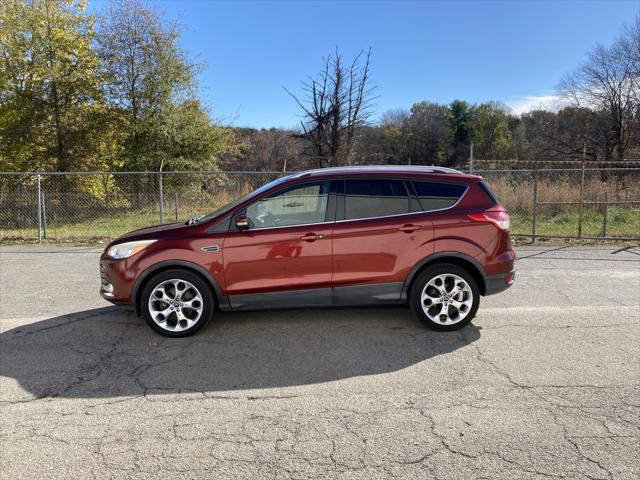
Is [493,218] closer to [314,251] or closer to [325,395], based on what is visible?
[314,251]

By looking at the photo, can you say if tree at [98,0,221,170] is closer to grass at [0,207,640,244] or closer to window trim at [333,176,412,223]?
grass at [0,207,640,244]

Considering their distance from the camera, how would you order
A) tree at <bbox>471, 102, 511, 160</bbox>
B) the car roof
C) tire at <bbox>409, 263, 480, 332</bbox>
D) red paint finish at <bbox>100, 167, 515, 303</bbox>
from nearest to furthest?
1. red paint finish at <bbox>100, 167, 515, 303</bbox>
2. tire at <bbox>409, 263, 480, 332</bbox>
3. the car roof
4. tree at <bbox>471, 102, 511, 160</bbox>

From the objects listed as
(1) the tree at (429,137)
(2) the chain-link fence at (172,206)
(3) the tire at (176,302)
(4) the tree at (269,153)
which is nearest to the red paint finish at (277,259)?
(3) the tire at (176,302)

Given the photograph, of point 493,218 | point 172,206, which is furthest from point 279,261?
point 172,206

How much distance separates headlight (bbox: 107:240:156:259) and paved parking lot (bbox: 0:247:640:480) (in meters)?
0.88

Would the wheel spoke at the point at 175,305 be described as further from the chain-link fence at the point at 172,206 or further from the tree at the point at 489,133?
the tree at the point at 489,133

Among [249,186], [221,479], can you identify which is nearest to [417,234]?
[221,479]

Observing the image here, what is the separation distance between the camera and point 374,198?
4.89 metres

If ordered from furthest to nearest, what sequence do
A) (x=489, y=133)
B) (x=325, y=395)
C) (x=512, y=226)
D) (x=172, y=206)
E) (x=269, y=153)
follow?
(x=489, y=133)
(x=269, y=153)
(x=172, y=206)
(x=512, y=226)
(x=325, y=395)

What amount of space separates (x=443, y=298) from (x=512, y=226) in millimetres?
9626

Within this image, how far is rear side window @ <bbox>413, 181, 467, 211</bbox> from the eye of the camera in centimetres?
488

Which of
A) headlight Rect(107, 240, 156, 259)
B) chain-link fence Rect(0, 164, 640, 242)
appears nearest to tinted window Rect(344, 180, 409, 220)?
headlight Rect(107, 240, 156, 259)

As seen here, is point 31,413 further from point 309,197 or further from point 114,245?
point 309,197

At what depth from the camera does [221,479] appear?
2549mm
